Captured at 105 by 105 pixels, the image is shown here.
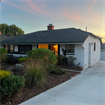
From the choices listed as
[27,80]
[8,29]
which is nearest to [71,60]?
[27,80]

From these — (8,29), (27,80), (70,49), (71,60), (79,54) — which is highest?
(8,29)

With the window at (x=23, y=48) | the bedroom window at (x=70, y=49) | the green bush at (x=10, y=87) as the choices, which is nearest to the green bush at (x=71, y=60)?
the bedroom window at (x=70, y=49)

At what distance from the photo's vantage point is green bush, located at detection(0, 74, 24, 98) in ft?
12.2

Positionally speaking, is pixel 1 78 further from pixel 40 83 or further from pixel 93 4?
pixel 93 4

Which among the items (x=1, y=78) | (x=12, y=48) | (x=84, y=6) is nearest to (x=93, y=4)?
(x=84, y=6)

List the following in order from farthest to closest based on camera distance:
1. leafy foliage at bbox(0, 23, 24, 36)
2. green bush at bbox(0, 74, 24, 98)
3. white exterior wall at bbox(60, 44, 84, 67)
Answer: leafy foliage at bbox(0, 23, 24, 36) < white exterior wall at bbox(60, 44, 84, 67) < green bush at bbox(0, 74, 24, 98)

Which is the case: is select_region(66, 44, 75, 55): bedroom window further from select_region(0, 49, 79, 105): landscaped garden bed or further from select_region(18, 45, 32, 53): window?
select_region(18, 45, 32, 53): window

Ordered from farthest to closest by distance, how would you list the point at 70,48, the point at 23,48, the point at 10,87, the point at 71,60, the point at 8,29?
the point at 8,29, the point at 23,48, the point at 70,48, the point at 71,60, the point at 10,87

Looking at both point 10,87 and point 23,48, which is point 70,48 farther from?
point 10,87

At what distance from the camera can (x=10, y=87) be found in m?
3.77

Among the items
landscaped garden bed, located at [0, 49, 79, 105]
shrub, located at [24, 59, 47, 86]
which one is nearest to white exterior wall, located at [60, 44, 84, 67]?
landscaped garden bed, located at [0, 49, 79, 105]

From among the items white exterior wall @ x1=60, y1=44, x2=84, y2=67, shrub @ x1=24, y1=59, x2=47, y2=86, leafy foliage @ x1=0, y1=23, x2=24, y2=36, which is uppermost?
leafy foliage @ x1=0, y1=23, x2=24, y2=36

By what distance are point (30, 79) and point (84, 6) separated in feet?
31.4

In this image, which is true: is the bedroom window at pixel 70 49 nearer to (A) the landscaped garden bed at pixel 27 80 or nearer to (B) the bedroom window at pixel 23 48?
(A) the landscaped garden bed at pixel 27 80
